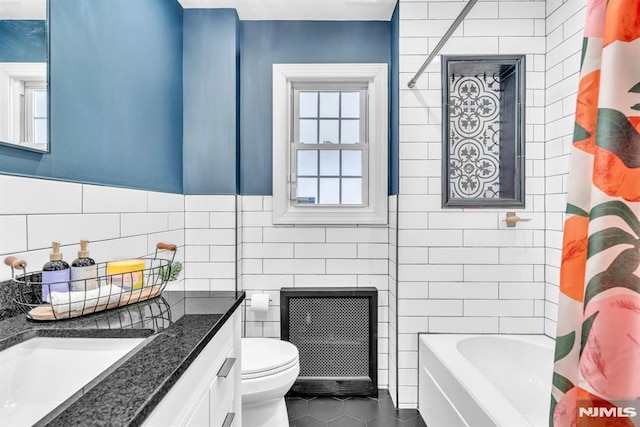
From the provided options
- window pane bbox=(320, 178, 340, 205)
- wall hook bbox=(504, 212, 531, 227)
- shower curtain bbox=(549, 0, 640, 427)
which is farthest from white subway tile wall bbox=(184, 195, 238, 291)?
shower curtain bbox=(549, 0, 640, 427)

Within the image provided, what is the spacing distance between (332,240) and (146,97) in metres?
1.40

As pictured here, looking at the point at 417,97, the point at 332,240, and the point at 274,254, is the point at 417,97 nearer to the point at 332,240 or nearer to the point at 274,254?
the point at 332,240

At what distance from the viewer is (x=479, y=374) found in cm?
174

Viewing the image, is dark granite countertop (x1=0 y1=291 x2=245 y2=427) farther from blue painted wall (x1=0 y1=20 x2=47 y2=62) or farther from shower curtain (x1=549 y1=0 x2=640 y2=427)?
shower curtain (x1=549 y1=0 x2=640 y2=427)

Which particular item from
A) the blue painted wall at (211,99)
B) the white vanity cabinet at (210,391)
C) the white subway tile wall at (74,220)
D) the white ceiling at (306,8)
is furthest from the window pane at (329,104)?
the white vanity cabinet at (210,391)

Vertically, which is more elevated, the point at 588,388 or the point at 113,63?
the point at 113,63

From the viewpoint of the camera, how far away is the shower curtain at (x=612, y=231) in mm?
784

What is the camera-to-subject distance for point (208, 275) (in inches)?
98.0

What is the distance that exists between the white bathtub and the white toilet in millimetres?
753

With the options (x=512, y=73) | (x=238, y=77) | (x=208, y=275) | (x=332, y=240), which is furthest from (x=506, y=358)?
(x=238, y=77)

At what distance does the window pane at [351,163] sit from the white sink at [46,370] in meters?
1.93

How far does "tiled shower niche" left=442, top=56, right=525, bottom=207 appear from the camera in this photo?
233 centimetres

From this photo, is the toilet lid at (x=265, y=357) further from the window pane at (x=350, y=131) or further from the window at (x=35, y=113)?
the window pane at (x=350, y=131)

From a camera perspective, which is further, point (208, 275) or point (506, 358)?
point (208, 275)
